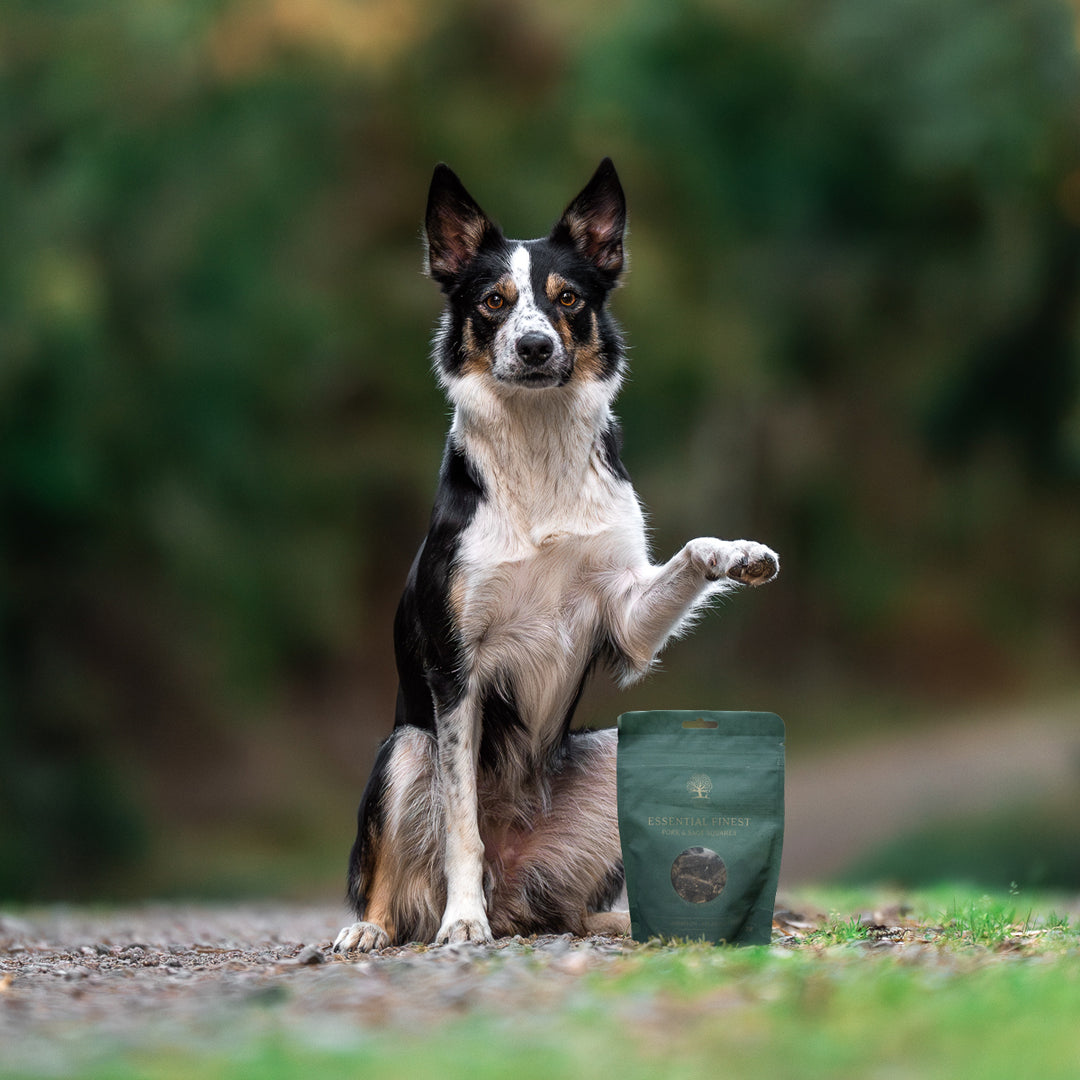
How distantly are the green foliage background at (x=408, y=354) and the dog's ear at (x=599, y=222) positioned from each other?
7.01 metres

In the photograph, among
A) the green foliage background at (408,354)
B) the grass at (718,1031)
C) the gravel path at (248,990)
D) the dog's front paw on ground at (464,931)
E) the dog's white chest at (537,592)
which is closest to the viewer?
the grass at (718,1031)

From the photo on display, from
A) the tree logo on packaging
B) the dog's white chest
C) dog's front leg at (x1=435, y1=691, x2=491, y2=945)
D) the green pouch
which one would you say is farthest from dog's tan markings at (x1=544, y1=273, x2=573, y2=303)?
the tree logo on packaging

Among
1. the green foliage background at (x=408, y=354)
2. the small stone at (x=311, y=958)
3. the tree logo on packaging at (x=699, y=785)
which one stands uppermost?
the green foliage background at (x=408, y=354)

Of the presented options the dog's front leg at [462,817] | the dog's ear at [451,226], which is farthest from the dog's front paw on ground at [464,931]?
the dog's ear at [451,226]

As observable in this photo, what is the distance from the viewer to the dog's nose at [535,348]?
185 inches

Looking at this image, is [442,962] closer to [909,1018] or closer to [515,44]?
[909,1018]

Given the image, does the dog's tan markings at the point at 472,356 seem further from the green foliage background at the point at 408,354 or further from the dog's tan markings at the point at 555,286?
the green foliage background at the point at 408,354

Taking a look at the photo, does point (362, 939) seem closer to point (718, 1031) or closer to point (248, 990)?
point (248, 990)

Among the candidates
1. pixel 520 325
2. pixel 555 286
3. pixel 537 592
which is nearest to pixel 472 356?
pixel 520 325

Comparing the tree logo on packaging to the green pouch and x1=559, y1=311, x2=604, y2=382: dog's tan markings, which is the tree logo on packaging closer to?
the green pouch

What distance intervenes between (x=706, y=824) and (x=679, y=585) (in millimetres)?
771

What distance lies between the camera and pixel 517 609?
4770mm

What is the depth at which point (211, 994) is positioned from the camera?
3.47 meters

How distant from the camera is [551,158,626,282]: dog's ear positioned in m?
5.12
